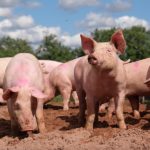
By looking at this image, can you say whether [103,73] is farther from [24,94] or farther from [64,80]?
[64,80]

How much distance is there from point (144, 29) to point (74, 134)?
47.0 meters

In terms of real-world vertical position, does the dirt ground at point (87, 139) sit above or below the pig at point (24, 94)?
below

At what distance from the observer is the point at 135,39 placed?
164ft

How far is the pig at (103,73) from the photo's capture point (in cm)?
763

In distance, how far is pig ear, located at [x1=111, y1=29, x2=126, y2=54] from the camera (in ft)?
26.5

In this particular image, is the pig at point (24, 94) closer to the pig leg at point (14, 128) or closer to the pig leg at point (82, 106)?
the pig leg at point (14, 128)

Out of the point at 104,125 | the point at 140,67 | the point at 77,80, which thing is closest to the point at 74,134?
the point at 104,125

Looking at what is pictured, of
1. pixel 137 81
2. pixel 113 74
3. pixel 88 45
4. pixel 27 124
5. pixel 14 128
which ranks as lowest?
pixel 14 128

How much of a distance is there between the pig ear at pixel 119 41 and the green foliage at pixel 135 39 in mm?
37494

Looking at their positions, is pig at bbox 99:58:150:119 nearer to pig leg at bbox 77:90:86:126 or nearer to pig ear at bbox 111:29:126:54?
pig leg at bbox 77:90:86:126

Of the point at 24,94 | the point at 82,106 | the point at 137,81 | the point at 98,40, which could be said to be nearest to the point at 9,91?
the point at 24,94

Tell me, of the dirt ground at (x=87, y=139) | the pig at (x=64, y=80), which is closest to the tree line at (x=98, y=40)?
the pig at (x=64, y=80)

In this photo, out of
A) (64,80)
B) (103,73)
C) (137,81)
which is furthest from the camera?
(64,80)

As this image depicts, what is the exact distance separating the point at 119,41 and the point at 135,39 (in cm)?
4250
